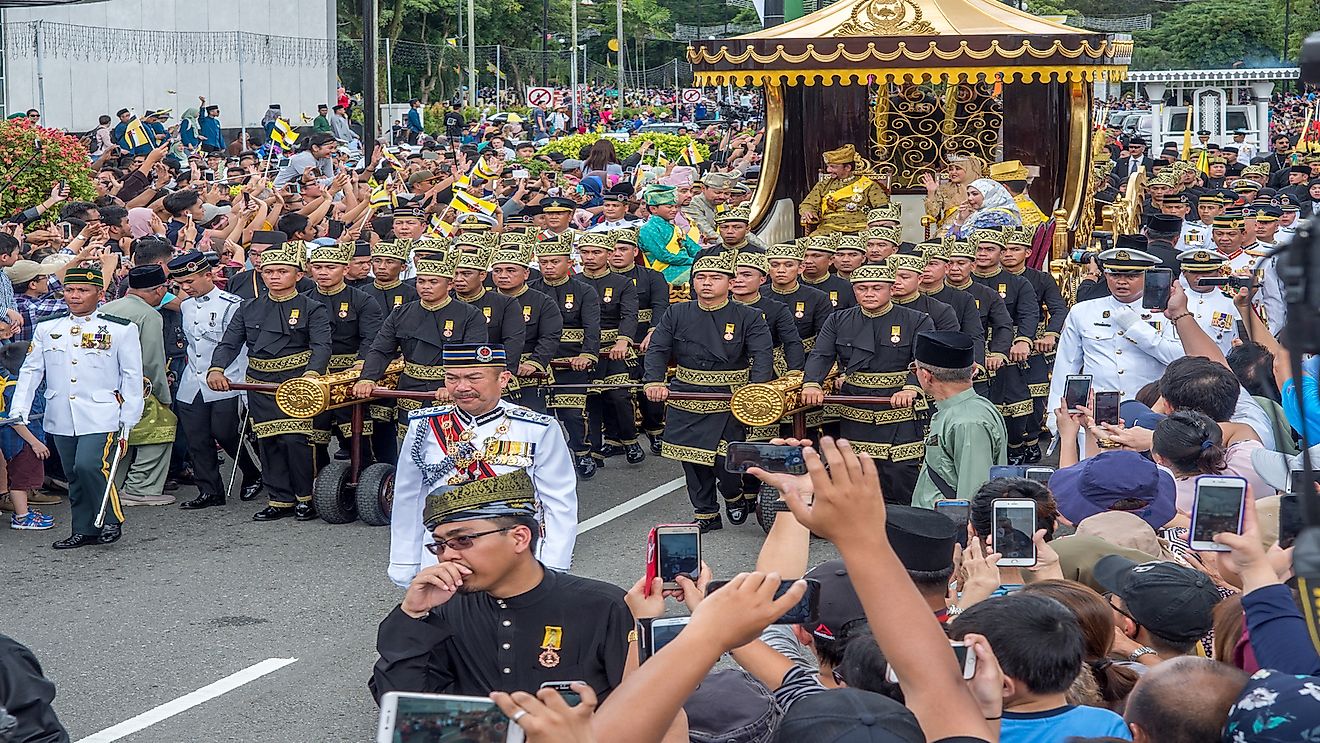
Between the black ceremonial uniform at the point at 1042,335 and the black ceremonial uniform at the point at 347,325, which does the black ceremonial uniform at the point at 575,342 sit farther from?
the black ceremonial uniform at the point at 1042,335

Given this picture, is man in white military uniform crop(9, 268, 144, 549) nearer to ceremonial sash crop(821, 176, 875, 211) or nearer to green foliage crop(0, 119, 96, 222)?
green foliage crop(0, 119, 96, 222)

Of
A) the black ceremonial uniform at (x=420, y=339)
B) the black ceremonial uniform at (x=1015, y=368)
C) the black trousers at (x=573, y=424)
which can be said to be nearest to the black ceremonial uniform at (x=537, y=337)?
the black trousers at (x=573, y=424)

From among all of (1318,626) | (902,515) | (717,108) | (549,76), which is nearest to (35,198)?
(902,515)

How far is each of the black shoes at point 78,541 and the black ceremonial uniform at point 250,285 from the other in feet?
6.36

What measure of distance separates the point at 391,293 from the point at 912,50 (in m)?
6.03

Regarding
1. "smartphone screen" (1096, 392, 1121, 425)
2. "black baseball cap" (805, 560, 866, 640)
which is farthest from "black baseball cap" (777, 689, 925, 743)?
"smartphone screen" (1096, 392, 1121, 425)

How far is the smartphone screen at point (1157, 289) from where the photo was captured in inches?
320

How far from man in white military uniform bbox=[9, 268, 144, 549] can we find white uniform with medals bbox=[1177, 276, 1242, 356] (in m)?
6.46

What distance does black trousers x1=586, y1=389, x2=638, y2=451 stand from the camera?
476 inches

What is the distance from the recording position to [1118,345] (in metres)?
9.38

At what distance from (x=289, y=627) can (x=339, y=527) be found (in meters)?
2.22

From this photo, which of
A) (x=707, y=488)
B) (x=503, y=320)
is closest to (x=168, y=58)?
(x=503, y=320)

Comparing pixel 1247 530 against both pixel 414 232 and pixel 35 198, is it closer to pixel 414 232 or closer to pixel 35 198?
pixel 414 232

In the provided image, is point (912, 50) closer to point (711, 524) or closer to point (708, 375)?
point (708, 375)
